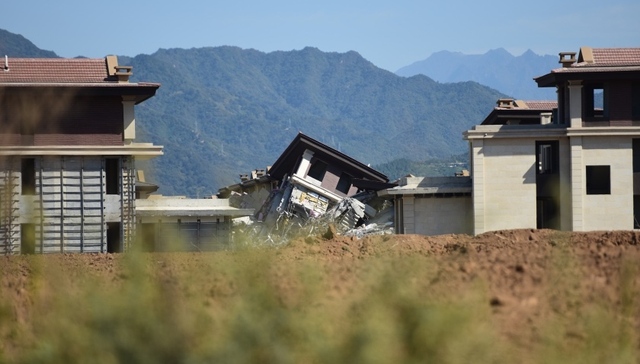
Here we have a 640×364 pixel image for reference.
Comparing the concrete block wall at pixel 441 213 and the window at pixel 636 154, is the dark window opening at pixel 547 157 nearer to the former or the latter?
the window at pixel 636 154

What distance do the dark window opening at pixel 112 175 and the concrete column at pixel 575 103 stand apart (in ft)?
46.2

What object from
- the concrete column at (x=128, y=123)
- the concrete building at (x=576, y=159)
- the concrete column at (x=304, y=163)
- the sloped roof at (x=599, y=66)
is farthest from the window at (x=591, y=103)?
the concrete column at (x=128, y=123)

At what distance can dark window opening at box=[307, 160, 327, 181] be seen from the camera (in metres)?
45.7

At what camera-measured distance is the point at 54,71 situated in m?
39.3

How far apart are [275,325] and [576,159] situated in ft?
111

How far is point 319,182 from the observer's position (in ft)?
147

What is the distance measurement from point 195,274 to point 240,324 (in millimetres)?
1097

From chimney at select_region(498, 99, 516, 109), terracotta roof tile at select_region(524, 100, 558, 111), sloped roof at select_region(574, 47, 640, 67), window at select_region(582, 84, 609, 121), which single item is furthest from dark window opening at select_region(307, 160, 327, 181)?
window at select_region(582, 84, 609, 121)

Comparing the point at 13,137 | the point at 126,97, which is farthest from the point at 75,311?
the point at 126,97

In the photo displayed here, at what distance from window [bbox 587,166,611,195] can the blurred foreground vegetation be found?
32624 millimetres

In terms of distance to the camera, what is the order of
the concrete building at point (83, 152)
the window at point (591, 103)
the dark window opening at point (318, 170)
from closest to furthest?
the concrete building at point (83, 152)
the window at point (591, 103)
the dark window opening at point (318, 170)

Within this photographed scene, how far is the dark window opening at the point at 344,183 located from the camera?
4575 centimetres

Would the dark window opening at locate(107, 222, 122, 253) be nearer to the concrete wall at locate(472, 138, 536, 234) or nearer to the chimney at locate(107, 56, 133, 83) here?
the chimney at locate(107, 56, 133, 83)

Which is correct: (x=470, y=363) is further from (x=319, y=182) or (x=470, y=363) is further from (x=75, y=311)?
(x=319, y=182)
